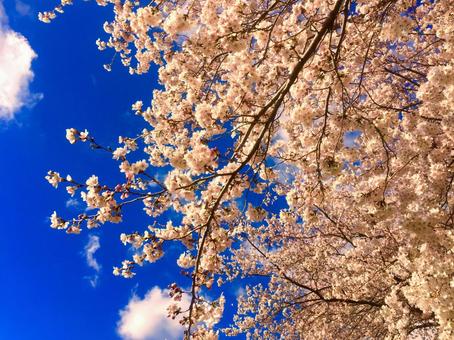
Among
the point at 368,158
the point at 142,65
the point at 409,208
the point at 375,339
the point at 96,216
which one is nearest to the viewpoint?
the point at 96,216

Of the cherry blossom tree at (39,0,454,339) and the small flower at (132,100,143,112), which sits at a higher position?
the small flower at (132,100,143,112)

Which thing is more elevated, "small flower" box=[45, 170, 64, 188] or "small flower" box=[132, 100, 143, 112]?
"small flower" box=[132, 100, 143, 112]

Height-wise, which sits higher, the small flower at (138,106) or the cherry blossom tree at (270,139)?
the small flower at (138,106)

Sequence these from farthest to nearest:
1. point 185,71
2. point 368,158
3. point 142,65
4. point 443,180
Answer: point 368,158 < point 142,65 < point 443,180 < point 185,71

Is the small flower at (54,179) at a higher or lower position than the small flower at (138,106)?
lower

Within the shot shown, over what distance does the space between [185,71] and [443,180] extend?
A: 17.0 feet

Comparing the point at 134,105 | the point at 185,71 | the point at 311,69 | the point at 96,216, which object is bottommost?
the point at 96,216

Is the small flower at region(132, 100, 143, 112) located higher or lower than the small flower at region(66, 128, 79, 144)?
higher

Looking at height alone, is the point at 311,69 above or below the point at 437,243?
above

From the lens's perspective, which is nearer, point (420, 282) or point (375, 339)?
point (420, 282)

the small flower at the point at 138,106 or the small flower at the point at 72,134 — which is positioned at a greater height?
the small flower at the point at 138,106

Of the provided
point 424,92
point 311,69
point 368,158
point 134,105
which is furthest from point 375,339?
point 134,105

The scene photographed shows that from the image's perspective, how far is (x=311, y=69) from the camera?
6.08 m

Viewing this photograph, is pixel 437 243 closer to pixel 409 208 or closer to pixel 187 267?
pixel 409 208
